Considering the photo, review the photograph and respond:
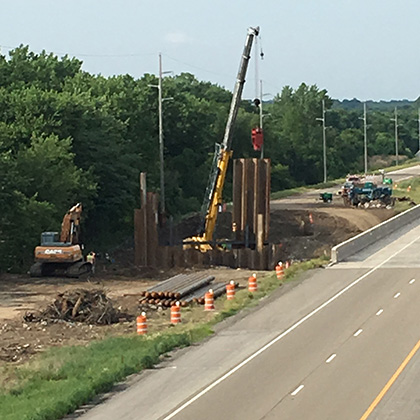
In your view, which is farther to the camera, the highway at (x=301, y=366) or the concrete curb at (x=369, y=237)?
the concrete curb at (x=369, y=237)

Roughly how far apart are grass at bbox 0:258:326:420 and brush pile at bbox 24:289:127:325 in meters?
2.83

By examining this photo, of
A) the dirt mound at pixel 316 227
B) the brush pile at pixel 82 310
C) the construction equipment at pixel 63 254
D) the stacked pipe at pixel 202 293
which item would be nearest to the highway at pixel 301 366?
the stacked pipe at pixel 202 293

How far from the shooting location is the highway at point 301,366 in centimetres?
2273

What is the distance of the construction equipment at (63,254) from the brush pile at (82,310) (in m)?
10.9

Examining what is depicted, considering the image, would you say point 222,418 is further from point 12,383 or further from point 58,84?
point 58,84

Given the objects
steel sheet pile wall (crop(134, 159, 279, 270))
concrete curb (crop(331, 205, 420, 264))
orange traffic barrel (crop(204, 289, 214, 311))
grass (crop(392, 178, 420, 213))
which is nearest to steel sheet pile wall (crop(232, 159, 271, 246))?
steel sheet pile wall (crop(134, 159, 279, 270))

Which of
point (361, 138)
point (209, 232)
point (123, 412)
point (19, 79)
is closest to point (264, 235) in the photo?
point (209, 232)

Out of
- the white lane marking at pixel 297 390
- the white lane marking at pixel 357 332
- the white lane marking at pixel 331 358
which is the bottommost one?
the white lane marking at pixel 297 390

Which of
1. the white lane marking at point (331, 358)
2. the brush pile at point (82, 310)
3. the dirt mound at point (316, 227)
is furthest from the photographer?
the dirt mound at point (316, 227)

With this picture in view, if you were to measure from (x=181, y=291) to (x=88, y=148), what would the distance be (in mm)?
32070

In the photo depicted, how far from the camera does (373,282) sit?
43.0 meters

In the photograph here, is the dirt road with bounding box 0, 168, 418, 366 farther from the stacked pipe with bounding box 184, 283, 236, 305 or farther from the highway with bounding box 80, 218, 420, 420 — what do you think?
the highway with bounding box 80, 218, 420, 420

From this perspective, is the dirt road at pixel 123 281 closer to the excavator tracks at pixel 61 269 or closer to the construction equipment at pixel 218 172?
the excavator tracks at pixel 61 269

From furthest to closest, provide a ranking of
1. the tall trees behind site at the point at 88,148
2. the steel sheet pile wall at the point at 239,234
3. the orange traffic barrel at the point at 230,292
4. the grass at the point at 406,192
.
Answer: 1. the grass at the point at 406,192
2. the tall trees behind site at the point at 88,148
3. the steel sheet pile wall at the point at 239,234
4. the orange traffic barrel at the point at 230,292
